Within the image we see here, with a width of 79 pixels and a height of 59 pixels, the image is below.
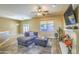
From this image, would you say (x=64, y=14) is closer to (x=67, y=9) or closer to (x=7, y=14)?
(x=67, y=9)

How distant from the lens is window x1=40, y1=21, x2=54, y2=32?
204cm

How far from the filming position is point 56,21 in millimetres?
2029

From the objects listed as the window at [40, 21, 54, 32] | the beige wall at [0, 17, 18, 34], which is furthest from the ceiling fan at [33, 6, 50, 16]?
the beige wall at [0, 17, 18, 34]

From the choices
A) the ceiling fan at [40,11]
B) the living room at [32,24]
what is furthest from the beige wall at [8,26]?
the ceiling fan at [40,11]

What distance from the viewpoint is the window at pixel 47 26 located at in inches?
80.4

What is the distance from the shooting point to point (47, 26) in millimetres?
2066

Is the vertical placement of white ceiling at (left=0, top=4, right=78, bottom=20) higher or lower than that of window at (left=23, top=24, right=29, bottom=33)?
higher

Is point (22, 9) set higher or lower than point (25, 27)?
higher

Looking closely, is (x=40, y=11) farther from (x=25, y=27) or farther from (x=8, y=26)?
(x=8, y=26)

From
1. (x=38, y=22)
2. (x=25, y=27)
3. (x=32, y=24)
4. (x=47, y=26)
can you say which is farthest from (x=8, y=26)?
(x=47, y=26)

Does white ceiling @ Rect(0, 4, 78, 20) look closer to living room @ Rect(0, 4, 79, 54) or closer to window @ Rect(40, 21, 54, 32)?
living room @ Rect(0, 4, 79, 54)

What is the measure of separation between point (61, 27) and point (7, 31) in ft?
2.81

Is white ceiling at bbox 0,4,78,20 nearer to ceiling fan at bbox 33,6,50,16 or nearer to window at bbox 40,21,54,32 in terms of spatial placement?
ceiling fan at bbox 33,6,50,16

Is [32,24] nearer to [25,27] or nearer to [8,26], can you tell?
[25,27]
